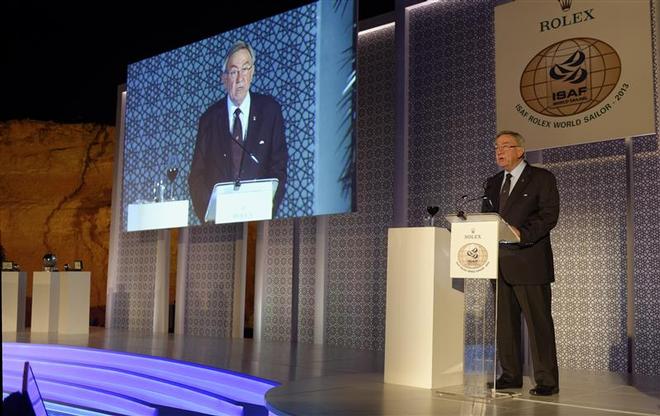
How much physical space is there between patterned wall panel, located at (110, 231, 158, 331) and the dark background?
2.85 m

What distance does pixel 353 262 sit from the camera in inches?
277

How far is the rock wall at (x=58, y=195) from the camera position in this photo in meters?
14.8

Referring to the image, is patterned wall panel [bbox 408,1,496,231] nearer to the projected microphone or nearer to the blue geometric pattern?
the blue geometric pattern

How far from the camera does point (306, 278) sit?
7.46 m

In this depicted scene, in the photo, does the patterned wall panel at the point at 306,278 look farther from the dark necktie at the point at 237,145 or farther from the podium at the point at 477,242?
the podium at the point at 477,242

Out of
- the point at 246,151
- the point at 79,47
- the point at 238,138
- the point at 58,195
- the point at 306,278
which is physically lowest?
the point at 306,278

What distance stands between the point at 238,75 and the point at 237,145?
0.76 meters

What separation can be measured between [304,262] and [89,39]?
6706 millimetres

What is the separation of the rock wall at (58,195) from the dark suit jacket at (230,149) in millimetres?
7749

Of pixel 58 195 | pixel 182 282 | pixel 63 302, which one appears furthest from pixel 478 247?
pixel 58 195

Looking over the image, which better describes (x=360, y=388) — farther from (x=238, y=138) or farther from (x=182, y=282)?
(x=182, y=282)

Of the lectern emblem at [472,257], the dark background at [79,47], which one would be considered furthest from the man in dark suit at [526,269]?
the dark background at [79,47]

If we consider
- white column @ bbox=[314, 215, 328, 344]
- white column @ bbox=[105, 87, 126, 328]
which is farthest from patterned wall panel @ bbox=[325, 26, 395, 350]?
white column @ bbox=[105, 87, 126, 328]

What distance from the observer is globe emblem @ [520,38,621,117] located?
17.3 feet
